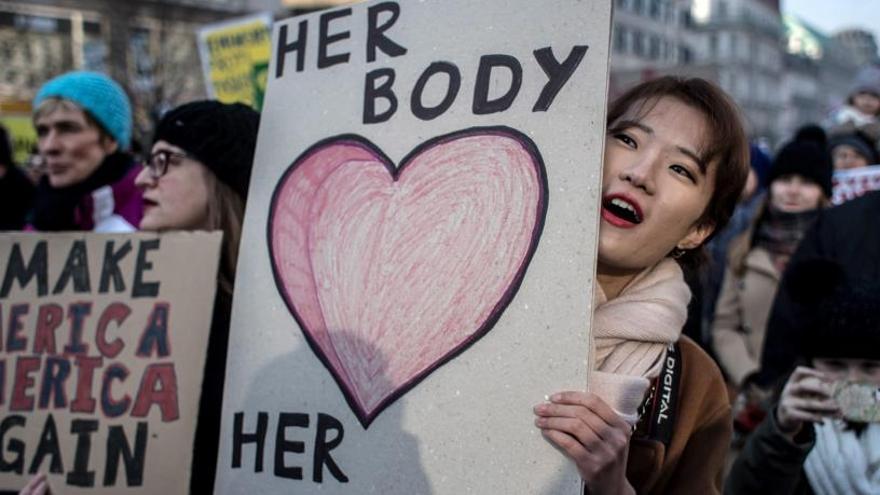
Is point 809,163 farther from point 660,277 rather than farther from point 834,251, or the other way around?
point 660,277

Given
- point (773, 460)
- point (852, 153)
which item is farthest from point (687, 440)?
point (852, 153)

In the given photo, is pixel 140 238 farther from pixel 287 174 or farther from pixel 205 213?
pixel 287 174

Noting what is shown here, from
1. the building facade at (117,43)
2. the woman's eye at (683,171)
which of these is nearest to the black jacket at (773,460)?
the woman's eye at (683,171)

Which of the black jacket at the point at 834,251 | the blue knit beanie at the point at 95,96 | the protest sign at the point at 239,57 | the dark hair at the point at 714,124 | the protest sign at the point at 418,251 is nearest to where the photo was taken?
the protest sign at the point at 418,251

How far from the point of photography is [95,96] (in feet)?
8.74

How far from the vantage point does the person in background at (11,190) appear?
4.48 meters

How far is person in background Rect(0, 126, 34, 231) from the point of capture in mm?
4480

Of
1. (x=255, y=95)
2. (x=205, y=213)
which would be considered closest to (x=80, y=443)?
(x=205, y=213)

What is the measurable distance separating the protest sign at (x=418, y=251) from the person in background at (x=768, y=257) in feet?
8.92

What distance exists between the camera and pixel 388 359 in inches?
52.5

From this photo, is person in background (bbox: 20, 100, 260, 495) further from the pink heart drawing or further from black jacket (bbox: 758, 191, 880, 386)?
black jacket (bbox: 758, 191, 880, 386)

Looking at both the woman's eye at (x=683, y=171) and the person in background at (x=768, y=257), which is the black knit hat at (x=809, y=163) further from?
the woman's eye at (x=683, y=171)

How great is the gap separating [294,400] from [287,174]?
0.43 m

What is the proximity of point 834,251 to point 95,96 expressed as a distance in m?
2.41
